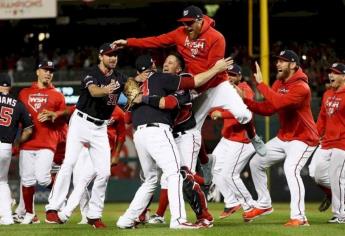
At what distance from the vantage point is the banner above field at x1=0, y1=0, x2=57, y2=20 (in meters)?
21.7

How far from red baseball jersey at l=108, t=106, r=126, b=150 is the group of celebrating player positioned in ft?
0.05

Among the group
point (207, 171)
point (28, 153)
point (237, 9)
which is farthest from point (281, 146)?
point (237, 9)

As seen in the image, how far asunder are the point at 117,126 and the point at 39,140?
3.88ft

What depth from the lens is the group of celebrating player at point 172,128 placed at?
10961 millimetres

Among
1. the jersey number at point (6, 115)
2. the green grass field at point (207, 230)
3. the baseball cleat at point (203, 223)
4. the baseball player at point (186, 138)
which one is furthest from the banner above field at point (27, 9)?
the baseball cleat at point (203, 223)

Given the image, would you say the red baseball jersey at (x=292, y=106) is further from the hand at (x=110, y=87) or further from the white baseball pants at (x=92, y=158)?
the white baseball pants at (x=92, y=158)

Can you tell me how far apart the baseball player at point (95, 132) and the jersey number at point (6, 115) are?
93 centimetres

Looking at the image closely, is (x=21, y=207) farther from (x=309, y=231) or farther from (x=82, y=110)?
(x=309, y=231)

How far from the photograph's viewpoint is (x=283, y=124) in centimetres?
1247

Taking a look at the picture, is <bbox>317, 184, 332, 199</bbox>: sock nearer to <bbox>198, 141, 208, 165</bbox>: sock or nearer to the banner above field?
<bbox>198, 141, 208, 165</bbox>: sock

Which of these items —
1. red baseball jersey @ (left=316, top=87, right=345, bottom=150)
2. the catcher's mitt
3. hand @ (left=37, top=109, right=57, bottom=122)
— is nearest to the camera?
the catcher's mitt

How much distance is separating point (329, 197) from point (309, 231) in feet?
10.4

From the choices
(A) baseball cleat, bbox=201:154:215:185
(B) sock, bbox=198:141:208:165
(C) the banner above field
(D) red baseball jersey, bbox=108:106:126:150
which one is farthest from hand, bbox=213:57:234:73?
(C) the banner above field

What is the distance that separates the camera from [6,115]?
1266cm
